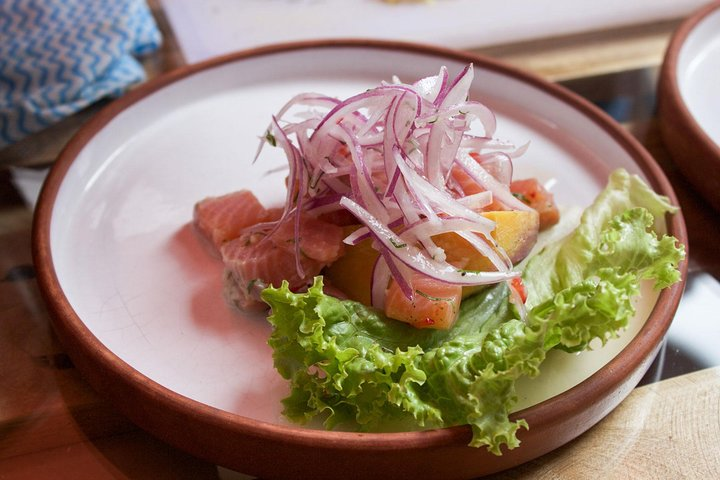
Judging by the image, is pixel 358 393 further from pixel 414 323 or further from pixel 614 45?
pixel 614 45

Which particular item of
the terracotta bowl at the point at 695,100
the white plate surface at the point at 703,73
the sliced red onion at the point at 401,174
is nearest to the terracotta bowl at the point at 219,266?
the terracotta bowl at the point at 695,100

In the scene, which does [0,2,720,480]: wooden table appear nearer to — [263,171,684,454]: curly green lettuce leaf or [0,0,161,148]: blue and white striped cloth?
[263,171,684,454]: curly green lettuce leaf

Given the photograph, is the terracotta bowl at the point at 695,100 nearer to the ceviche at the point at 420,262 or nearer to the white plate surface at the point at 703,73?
the white plate surface at the point at 703,73

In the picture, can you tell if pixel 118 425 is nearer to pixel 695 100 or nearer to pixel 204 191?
pixel 204 191

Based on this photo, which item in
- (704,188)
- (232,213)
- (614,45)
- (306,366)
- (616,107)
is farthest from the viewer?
(614,45)

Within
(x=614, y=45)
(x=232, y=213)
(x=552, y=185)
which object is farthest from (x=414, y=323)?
(x=614, y=45)

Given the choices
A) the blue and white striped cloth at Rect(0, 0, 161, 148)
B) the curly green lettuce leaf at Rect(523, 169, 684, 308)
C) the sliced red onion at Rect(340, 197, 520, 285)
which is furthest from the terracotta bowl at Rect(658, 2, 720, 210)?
the blue and white striped cloth at Rect(0, 0, 161, 148)
